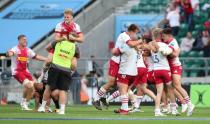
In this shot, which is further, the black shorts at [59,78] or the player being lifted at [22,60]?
the player being lifted at [22,60]

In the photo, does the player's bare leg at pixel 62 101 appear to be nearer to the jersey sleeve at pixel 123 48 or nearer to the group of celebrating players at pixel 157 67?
the group of celebrating players at pixel 157 67

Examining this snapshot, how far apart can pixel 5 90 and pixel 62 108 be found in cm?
1108

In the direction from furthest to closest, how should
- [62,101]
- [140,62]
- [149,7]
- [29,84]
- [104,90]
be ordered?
[149,7] → [29,84] → [140,62] → [104,90] → [62,101]

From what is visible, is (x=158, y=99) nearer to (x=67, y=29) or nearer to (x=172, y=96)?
(x=172, y=96)

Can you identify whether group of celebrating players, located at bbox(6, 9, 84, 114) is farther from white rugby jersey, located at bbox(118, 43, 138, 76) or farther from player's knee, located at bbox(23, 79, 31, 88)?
player's knee, located at bbox(23, 79, 31, 88)

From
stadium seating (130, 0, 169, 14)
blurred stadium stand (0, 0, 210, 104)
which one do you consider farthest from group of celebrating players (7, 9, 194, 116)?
stadium seating (130, 0, 169, 14)

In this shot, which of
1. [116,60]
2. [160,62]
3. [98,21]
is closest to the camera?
[160,62]

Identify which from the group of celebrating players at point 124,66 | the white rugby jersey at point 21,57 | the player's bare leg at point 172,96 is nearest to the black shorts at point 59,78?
the group of celebrating players at point 124,66

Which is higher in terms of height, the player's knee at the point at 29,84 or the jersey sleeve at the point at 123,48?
the jersey sleeve at the point at 123,48

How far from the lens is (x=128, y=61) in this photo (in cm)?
2130

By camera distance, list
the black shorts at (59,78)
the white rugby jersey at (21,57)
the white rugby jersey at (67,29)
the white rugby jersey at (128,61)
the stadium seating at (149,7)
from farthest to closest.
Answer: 1. the stadium seating at (149,7)
2. the white rugby jersey at (21,57)
3. the white rugby jersey at (128,61)
4. the white rugby jersey at (67,29)
5. the black shorts at (59,78)

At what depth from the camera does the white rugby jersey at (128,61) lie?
21203mm

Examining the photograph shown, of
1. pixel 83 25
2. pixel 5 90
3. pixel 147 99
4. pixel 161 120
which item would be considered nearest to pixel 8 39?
pixel 83 25

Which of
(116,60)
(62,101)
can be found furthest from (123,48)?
(62,101)
